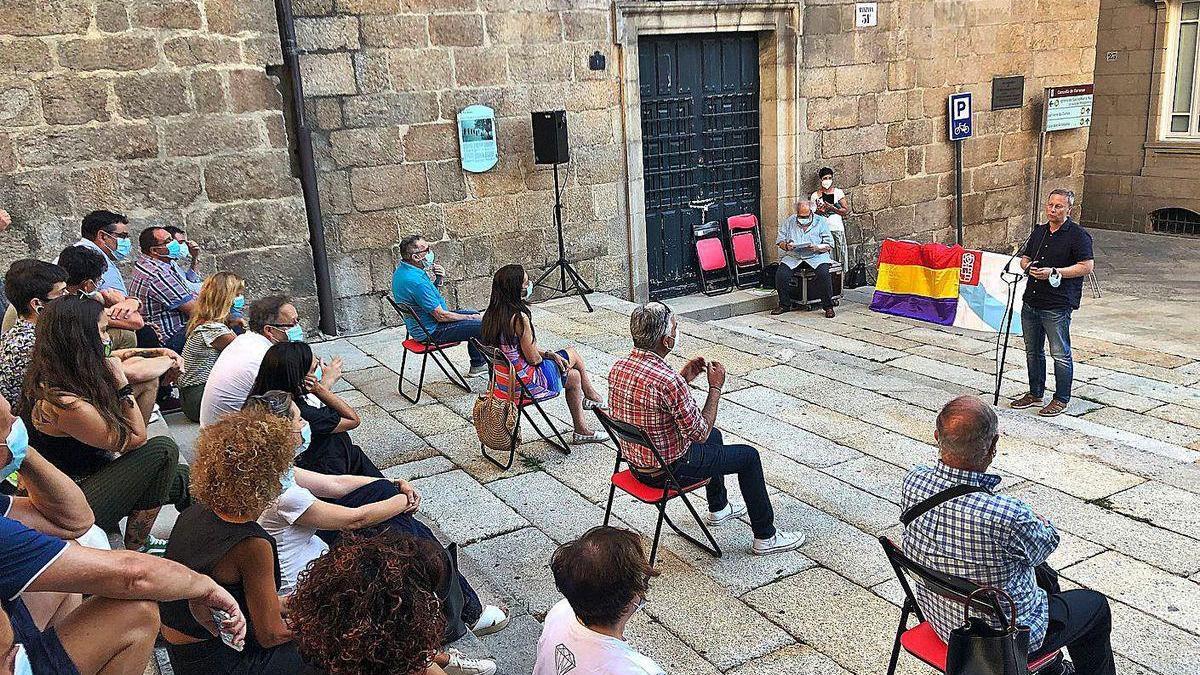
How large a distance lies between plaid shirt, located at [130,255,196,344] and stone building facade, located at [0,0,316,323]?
124cm

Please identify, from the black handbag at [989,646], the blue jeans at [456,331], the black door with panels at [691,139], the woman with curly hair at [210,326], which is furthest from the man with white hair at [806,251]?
the black handbag at [989,646]

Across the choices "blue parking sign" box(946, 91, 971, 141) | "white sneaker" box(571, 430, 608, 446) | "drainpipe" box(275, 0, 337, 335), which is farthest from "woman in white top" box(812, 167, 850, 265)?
"white sneaker" box(571, 430, 608, 446)

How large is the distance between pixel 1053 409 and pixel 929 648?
12.0 feet

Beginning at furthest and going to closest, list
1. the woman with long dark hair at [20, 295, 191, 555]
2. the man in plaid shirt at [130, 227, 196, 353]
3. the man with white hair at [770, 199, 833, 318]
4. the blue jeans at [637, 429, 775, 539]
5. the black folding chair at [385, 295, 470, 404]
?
the man with white hair at [770, 199, 833, 318], the black folding chair at [385, 295, 470, 404], the man in plaid shirt at [130, 227, 196, 353], the blue jeans at [637, 429, 775, 539], the woman with long dark hair at [20, 295, 191, 555]

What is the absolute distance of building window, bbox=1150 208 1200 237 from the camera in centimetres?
1330

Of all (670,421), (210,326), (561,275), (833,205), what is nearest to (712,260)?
(833,205)

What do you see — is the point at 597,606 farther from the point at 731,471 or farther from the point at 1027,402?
the point at 1027,402

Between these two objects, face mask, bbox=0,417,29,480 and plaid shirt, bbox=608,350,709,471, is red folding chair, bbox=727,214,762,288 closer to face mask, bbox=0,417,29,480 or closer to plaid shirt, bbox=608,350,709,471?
plaid shirt, bbox=608,350,709,471

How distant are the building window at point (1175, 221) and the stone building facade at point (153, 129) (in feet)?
38.8

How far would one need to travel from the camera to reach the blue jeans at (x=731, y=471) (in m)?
3.84

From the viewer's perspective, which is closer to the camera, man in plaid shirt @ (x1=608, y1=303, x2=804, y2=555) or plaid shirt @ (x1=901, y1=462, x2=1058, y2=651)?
plaid shirt @ (x1=901, y1=462, x2=1058, y2=651)

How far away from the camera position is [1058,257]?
223 inches

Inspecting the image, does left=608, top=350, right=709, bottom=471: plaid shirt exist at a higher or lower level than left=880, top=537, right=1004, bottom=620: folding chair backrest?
higher

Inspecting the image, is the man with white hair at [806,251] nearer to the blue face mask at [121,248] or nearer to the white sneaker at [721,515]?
the white sneaker at [721,515]
